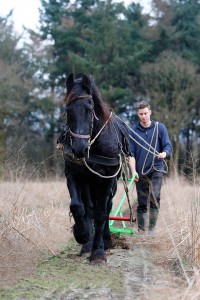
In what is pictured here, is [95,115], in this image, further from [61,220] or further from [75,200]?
[61,220]

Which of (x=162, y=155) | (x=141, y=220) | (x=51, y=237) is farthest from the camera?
(x=141, y=220)

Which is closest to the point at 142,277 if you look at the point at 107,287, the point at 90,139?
the point at 107,287

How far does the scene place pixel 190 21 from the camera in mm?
36969

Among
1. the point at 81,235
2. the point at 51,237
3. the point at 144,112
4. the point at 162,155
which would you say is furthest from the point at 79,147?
the point at 144,112

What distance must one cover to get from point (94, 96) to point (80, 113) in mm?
495

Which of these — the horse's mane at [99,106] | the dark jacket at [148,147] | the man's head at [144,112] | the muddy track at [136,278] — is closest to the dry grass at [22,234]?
the muddy track at [136,278]

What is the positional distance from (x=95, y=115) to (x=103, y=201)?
101cm

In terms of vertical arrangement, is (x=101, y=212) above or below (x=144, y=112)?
below

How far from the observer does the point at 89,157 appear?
5793 mm

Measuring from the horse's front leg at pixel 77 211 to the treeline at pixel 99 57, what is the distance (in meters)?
26.0

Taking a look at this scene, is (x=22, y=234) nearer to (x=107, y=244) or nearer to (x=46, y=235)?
(x=46, y=235)

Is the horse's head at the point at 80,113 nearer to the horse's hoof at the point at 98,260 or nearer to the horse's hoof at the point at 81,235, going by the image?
the horse's hoof at the point at 81,235

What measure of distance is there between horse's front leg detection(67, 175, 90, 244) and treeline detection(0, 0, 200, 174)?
26.0 metres

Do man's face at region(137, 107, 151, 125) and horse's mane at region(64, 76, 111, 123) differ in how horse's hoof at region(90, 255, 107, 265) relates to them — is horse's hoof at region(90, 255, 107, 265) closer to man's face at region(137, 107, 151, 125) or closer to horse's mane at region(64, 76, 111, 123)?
horse's mane at region(64, 76, 111, 123)
